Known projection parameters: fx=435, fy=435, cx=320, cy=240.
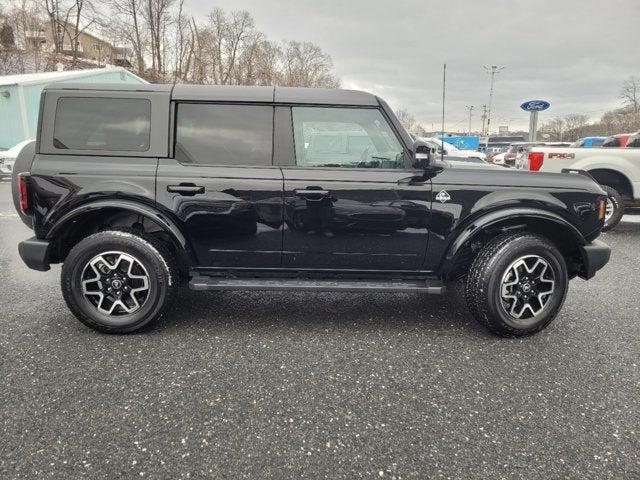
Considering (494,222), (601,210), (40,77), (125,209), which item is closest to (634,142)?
(601,210)

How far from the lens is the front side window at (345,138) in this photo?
3234 millimetres

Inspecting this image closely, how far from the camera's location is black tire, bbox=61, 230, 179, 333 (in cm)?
310

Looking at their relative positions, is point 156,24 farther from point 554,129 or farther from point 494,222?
point 554,129

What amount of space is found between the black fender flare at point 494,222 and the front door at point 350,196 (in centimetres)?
23

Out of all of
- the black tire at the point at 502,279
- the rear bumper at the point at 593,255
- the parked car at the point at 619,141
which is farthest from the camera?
the parked car at the point at 619,141

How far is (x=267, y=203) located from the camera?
10.3 feet

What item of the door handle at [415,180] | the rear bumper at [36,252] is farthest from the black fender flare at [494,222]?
the rear bumper at [36,252]

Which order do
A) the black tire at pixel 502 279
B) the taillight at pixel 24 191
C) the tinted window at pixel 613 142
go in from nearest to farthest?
the taillight at pixel 24 191 < the black tire at pixel 502 279 < the tinted window at pixel 613 142

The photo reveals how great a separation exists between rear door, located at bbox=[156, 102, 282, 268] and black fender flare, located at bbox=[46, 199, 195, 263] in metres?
0.08

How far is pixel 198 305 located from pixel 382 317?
65.0 inches

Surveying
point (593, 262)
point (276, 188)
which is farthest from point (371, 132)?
point (593, 262)

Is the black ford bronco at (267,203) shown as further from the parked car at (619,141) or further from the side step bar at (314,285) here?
the parked car at (619,141)

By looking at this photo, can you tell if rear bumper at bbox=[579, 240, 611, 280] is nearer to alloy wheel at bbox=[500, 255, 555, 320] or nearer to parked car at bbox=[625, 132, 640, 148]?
alloy wheel at bbox=[500, 255, 555, 320]

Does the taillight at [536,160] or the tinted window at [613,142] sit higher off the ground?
the tinted window at [613,142]
